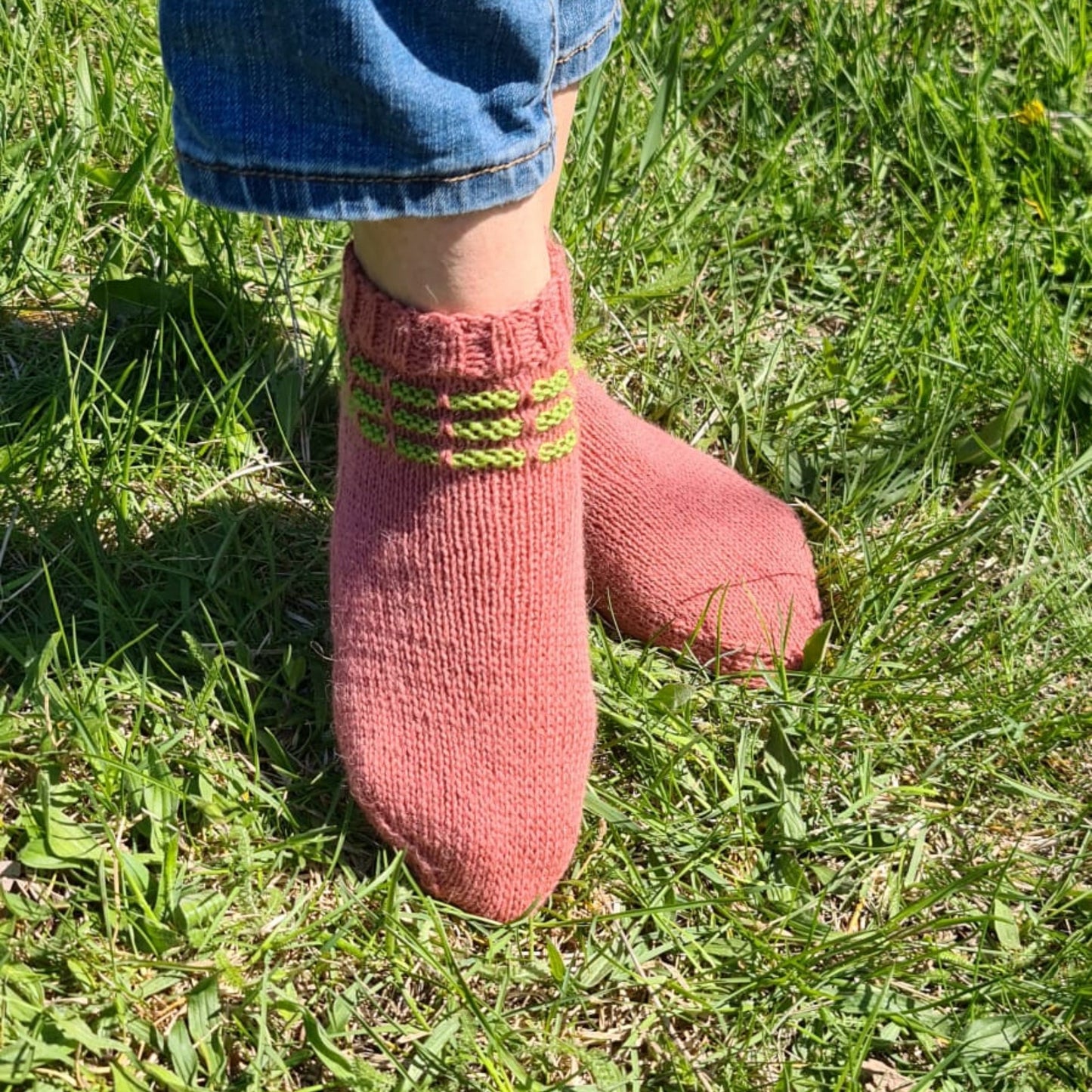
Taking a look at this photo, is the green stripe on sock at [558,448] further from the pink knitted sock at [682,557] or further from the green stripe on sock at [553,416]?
the pink knitted sock at [682,557]

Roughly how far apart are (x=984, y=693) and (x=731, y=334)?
23.8 inches

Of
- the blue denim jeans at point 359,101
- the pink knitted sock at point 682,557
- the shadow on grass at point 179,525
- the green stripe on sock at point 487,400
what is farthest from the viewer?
the pink knitted sock at point 682,557

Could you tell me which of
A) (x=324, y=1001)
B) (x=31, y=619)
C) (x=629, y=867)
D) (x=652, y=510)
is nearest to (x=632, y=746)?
(x=629, y=867)

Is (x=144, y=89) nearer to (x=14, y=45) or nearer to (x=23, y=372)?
(x=14, y=45)

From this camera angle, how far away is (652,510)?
144cm

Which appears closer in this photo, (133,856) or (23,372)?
(133,856)

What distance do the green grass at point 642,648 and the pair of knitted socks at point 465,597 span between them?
6 cm

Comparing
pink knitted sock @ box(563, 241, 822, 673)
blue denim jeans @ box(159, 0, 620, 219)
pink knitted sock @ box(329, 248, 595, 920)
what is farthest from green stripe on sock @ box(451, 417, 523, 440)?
pink knitted sock @ box(563, 241, 822, 673)

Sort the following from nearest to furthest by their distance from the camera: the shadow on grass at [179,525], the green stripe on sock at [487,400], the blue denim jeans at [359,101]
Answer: the blue denim jeans at [359,101] → the green stripe on sock at [487,400] → the shadow on grass at [179,525]

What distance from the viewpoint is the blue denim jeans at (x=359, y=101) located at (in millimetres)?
871

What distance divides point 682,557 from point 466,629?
338 millimetres

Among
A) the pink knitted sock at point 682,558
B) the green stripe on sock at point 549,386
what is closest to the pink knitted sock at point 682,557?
the pink knitted sock at point 682,558

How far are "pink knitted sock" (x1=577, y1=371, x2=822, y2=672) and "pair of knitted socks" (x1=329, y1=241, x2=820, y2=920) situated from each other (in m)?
0.20

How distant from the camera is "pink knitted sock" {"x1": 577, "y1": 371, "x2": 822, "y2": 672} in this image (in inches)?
55.0
